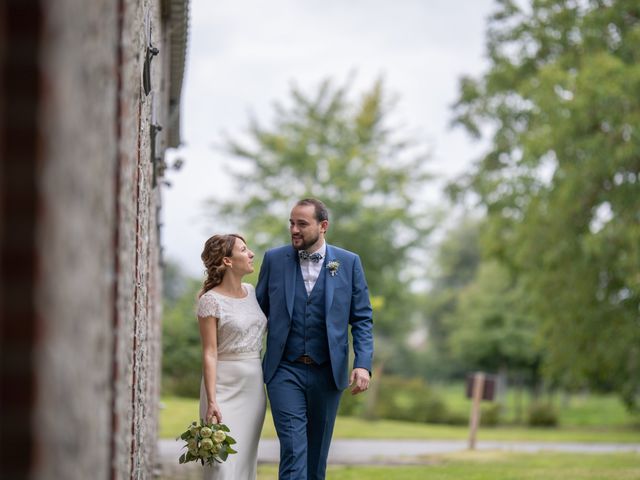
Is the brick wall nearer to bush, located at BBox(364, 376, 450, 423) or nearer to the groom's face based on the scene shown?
the groom's face

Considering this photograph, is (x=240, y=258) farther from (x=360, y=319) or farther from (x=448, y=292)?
(x=448, y=292)

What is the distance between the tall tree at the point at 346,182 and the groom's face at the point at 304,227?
31.5 meters

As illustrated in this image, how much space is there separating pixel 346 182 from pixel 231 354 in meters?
34.0

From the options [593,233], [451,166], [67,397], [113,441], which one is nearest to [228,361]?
[113,441]

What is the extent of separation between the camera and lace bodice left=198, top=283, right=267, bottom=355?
21.8 feet

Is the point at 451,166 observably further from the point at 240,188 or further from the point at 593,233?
the point at 593,233

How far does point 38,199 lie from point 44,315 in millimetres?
262

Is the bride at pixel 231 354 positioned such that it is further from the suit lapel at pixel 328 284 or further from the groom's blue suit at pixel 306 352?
the suit lapel at pixel 328 284

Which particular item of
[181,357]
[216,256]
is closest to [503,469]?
[216,256]

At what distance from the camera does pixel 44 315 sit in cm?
251

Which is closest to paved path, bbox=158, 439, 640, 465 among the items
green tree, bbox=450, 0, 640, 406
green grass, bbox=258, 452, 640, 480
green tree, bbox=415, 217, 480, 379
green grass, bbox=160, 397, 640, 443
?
green grass, bbox=258, 452, 640, 480

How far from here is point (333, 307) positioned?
688 cm

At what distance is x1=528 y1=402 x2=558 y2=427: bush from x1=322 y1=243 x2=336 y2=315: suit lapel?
84.7 ft

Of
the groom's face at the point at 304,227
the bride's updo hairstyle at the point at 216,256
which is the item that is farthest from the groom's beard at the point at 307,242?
the bride's updo hairstyle at the point at 216,256
